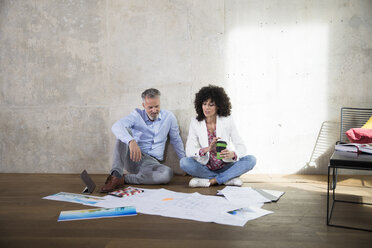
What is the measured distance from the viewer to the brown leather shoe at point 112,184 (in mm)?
3169

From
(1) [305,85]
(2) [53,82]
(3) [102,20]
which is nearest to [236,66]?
(1) [305,85]

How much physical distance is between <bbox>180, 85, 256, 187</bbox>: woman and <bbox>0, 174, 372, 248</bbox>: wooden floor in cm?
34

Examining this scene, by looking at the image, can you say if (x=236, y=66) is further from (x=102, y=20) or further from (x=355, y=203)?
(x=355, y=203)

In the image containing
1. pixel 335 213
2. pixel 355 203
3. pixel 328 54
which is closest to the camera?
pixel 335 213

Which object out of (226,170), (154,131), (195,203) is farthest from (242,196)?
(154,131)

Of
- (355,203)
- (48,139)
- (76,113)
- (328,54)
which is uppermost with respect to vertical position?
(328,54)

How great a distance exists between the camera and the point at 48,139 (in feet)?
13.9

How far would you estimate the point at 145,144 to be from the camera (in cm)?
385

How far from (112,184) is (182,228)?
1.23m

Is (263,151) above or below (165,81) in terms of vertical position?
below

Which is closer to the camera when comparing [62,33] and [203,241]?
[203,241]

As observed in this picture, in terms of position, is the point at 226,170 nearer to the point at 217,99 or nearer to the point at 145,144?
the point at 217,99

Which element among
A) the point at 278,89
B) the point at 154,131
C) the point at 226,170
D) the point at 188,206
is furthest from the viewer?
the point at 278,89

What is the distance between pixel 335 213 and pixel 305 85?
1.92 m
